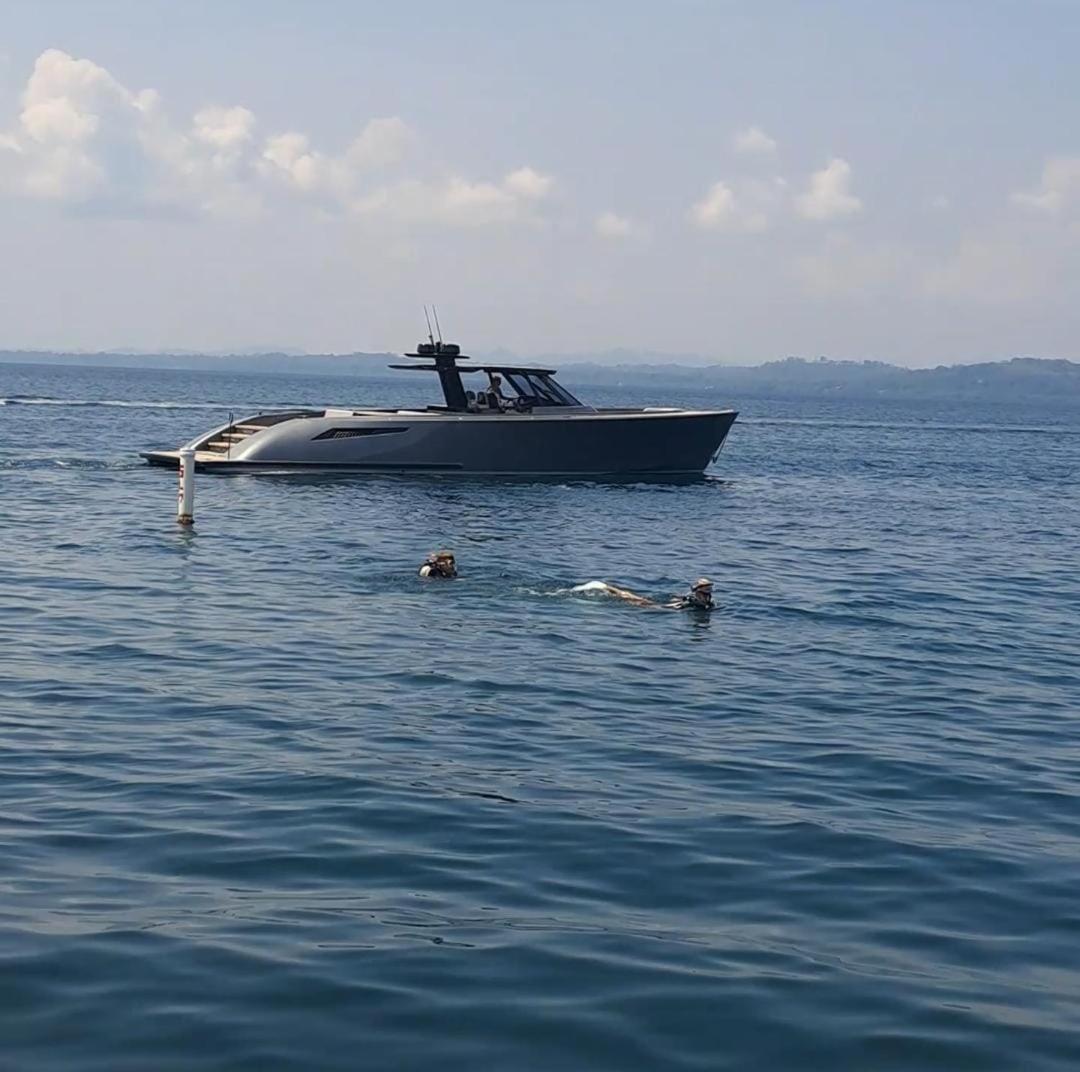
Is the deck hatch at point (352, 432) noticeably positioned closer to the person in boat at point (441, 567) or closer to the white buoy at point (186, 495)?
the white buoy at point (186, 495)

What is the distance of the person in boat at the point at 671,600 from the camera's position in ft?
65.8

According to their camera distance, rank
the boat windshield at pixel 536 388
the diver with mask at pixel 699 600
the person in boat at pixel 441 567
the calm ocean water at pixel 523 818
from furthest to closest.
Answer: the boat windshield at pixel 536 388 < the person in boat at pixel 441 567 < the diver with mask at pixel 699 600 < the calm ocean water at pixel 523 818

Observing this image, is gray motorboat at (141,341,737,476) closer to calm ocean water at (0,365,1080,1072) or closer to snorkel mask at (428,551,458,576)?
calm ocean water at (0,365,1080,1072)

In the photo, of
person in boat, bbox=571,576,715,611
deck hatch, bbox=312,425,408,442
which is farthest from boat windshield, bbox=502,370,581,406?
person in boat, bbox=571,576,715,611

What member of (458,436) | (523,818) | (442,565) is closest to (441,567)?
(442,565)

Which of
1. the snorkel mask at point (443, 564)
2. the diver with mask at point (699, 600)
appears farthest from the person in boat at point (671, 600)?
the snorkel mask at point (443, 564)

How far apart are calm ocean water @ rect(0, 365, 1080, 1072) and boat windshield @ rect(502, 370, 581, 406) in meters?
16.6

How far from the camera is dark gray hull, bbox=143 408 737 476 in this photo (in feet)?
130

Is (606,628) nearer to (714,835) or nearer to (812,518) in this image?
(714,835)

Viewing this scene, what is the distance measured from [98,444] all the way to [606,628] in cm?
3921

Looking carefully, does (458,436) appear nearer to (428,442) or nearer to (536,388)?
(428,442)

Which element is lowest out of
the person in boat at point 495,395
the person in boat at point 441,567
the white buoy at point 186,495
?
the person in boat at point 441,567

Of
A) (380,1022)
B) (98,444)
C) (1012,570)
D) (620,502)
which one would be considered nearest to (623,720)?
(380,1022)

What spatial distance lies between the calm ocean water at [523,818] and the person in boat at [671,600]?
1.29ft
